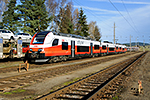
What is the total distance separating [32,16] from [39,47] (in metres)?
21.7

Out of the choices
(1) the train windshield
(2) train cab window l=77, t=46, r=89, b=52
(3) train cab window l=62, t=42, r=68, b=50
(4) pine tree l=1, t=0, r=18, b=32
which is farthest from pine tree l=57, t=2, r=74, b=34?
(1) the train windshield

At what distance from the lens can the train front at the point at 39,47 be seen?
1398 cm

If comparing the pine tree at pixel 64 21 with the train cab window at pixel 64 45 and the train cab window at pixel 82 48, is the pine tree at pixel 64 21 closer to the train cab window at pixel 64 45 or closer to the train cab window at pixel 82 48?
the train cab window at pixel 82 48

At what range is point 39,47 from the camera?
1413cm

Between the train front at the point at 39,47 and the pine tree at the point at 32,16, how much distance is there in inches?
753

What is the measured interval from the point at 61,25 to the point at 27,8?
42.0 ft

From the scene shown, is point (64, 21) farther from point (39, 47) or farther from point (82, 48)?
point (39, 47)

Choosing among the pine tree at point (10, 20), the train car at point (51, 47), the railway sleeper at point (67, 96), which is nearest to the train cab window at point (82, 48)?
the train car at point (51, 47)

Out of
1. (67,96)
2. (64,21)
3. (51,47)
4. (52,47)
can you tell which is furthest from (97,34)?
(67,96)

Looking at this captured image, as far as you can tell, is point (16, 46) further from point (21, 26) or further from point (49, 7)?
point (49, 7)

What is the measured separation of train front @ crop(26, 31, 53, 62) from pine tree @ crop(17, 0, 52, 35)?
62.7 ft

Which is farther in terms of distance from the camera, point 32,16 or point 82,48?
point 32,16

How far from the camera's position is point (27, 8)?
34438mm

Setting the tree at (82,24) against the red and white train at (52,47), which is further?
the tree at (82,24)
